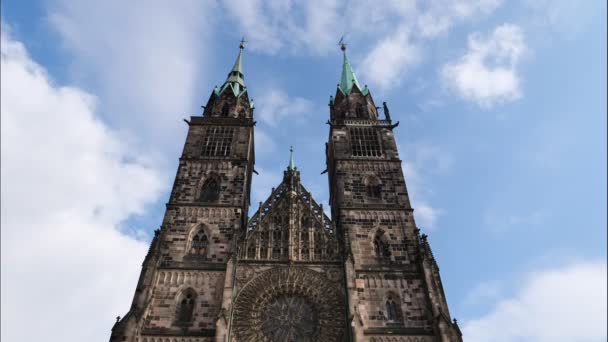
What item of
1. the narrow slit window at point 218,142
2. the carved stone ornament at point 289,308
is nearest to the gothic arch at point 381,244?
the carved stone ornament at point 289,308

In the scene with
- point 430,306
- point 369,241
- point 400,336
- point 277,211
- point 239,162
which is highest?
point 239,162

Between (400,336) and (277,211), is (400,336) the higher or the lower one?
the lower one

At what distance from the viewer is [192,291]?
18531 millimetres

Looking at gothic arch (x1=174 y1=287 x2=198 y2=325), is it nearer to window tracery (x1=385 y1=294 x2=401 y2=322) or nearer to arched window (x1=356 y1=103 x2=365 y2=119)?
window tracery (x1=385 y1=294 x2=401 y2=322)

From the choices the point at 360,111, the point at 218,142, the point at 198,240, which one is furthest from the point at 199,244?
the point at 360,111

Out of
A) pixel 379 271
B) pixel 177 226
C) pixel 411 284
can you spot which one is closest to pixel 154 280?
pixel 177 226

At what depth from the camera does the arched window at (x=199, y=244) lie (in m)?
20.3

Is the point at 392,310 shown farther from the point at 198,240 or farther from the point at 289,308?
the point at 198,240

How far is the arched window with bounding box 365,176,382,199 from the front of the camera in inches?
922

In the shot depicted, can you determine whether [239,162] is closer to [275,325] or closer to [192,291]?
[192,291]

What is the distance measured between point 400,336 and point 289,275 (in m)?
5.33

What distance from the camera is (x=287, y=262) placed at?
19.5 meters

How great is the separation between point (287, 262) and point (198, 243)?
4.58 metres

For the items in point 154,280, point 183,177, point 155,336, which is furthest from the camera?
point 183,177
